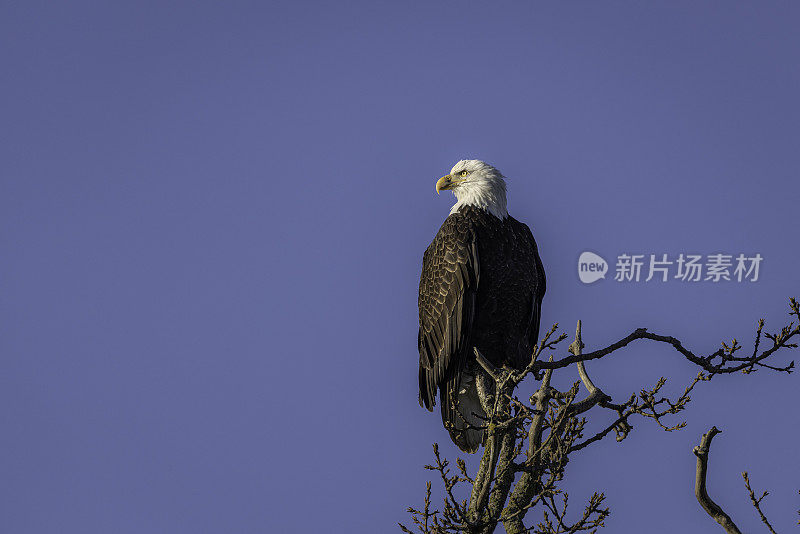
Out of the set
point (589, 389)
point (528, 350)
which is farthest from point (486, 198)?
point (589, 389)

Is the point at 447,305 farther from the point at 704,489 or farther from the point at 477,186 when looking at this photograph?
the point at 704,489

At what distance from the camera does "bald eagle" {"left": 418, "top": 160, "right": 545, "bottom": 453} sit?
27.8ft

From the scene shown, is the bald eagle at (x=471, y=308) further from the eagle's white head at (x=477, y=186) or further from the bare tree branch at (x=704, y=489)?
the bare tree branch at (x=704, y=489)

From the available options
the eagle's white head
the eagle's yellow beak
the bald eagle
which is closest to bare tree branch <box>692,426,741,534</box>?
the bald eagle

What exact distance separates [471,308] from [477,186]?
1.25 m

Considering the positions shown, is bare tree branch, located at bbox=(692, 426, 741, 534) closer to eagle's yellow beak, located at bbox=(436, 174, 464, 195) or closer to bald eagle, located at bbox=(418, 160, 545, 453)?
bald eagle, located at bbox=(418, 160, 545, 453)

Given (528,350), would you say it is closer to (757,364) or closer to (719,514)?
(757,364)

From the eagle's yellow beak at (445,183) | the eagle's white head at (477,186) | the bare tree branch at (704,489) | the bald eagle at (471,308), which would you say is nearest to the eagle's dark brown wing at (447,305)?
the bald eagle at (471,308)

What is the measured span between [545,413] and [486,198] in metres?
3.17

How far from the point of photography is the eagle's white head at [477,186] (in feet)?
29.7

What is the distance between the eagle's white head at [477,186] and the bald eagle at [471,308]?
148 millimetres

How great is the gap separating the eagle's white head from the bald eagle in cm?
→ 15

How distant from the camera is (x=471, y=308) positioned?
8484 millimetres

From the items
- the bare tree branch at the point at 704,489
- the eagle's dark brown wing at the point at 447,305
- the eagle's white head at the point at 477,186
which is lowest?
the bare tree branch at the point at 704,489
